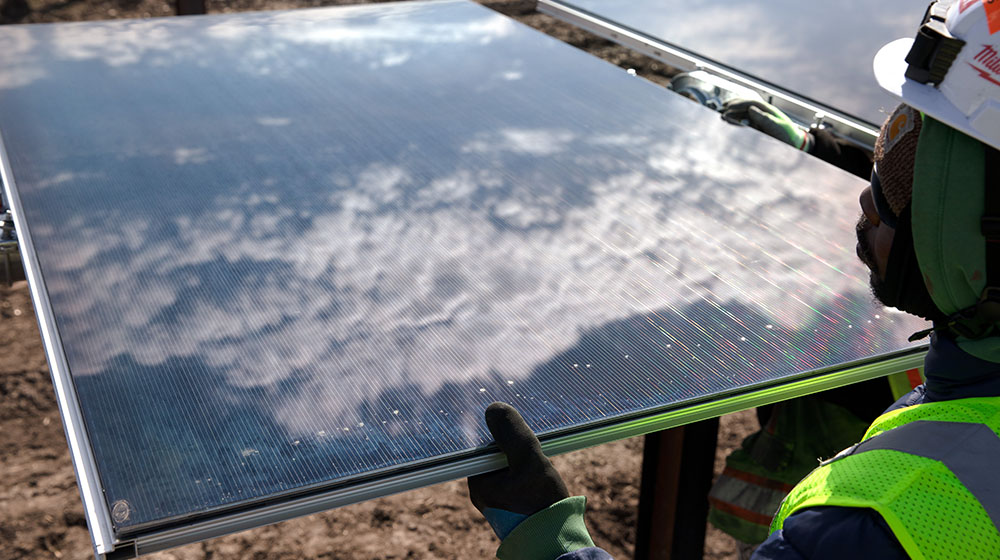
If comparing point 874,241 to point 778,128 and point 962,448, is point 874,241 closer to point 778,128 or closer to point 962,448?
point 962,448

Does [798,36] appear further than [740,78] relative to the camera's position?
Yes

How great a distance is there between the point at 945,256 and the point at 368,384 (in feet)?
2.61

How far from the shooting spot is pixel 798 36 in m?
2.92

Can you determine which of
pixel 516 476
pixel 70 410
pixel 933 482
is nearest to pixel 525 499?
pixel 516 476

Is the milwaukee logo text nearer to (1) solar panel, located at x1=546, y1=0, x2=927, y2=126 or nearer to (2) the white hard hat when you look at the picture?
(2) the white hard hat

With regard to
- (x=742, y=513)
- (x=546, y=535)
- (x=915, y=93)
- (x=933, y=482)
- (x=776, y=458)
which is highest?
(x=915, y=93)

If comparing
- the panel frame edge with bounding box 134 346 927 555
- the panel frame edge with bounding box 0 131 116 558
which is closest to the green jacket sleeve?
the panel frame edge with bounding box 134 346 927 555

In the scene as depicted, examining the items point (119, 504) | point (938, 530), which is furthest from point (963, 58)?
point (119, 504)

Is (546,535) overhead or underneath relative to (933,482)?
underneath

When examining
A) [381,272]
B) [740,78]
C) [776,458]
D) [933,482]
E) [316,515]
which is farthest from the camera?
[316,515]

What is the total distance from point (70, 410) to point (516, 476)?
1.94 ft

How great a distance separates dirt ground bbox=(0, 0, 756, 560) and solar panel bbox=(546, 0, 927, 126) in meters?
1.57

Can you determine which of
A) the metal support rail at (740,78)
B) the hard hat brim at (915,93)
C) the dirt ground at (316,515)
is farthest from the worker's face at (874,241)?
the dirt ground at (316,515)

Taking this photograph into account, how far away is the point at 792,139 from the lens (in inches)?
90.0
